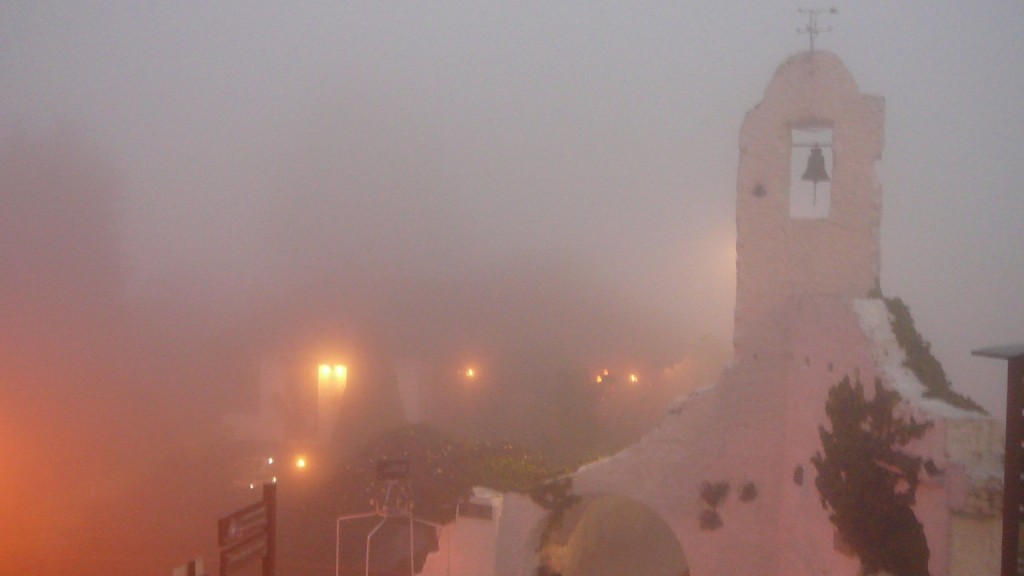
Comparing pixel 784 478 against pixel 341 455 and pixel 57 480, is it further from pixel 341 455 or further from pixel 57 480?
pixel 57 480

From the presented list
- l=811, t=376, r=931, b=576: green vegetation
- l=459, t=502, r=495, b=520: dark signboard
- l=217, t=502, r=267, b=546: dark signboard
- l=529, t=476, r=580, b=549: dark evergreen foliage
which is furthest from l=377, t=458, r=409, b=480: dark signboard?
l=811, t=376, r=931, b=576: green vegetation

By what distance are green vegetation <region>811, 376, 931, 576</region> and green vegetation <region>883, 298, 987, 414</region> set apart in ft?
1.74

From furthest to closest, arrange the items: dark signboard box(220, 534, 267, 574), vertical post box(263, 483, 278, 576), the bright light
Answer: the bright light < vertical post box(263, 483, 278, 576) < dark signboard box(220, 534, 267, 574)

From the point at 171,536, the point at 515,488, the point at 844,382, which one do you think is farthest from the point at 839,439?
the point at 171,536

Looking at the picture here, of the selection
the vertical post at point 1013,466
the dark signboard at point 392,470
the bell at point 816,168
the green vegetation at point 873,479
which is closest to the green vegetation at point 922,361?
the green vegetation at point 873,479

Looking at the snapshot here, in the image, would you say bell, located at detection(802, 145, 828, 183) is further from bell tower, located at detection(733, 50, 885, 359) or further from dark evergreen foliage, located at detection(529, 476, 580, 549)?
dark evergreen foliage, located at detection(529, 476, 580, 549)

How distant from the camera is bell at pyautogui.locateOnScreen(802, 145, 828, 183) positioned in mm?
9781

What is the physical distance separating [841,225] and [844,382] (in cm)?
244

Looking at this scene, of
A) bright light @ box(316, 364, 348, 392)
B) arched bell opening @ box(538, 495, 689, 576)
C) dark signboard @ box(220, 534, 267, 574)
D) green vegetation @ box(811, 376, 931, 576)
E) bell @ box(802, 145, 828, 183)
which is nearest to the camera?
dark signboard @ box(220, 534, 267, 574)

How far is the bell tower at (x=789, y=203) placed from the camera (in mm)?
8891

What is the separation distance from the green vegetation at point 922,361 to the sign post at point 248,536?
246 inches

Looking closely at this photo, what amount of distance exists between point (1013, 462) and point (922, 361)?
307 centimetres

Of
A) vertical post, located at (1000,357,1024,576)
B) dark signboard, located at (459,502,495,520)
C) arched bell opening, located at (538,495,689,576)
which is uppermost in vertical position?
vertical post, located at (1000,357,1024,576)

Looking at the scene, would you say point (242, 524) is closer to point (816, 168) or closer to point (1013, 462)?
point (1013, 462)
